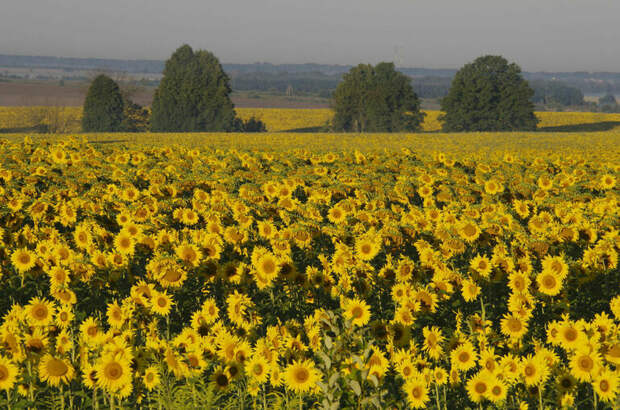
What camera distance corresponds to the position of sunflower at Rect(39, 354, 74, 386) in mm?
4094

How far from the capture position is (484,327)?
5.64 m

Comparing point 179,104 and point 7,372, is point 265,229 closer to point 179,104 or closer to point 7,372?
point 7,372

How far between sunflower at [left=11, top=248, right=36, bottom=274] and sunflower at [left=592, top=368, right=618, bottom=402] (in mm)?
6096

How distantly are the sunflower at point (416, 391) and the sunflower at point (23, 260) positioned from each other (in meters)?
4.73

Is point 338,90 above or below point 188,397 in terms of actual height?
above

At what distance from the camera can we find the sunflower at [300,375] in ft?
14.2

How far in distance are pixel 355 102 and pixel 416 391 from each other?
8880 cm

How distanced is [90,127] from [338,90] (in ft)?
130

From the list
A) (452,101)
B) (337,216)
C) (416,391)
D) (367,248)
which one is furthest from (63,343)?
(452,101)

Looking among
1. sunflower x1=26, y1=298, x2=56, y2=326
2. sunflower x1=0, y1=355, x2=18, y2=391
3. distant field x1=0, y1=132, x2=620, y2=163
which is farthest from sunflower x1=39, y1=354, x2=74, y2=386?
distant field x1=0, y1=132, x2=620, y2=163

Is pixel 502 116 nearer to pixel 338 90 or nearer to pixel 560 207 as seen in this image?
pixel 338 90

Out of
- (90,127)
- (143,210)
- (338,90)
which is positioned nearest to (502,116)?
(338,90)

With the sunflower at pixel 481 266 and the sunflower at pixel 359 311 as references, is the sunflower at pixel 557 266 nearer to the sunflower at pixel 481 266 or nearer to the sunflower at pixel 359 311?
the sunflower at pixel 481 266

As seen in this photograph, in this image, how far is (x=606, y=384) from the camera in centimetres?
423
